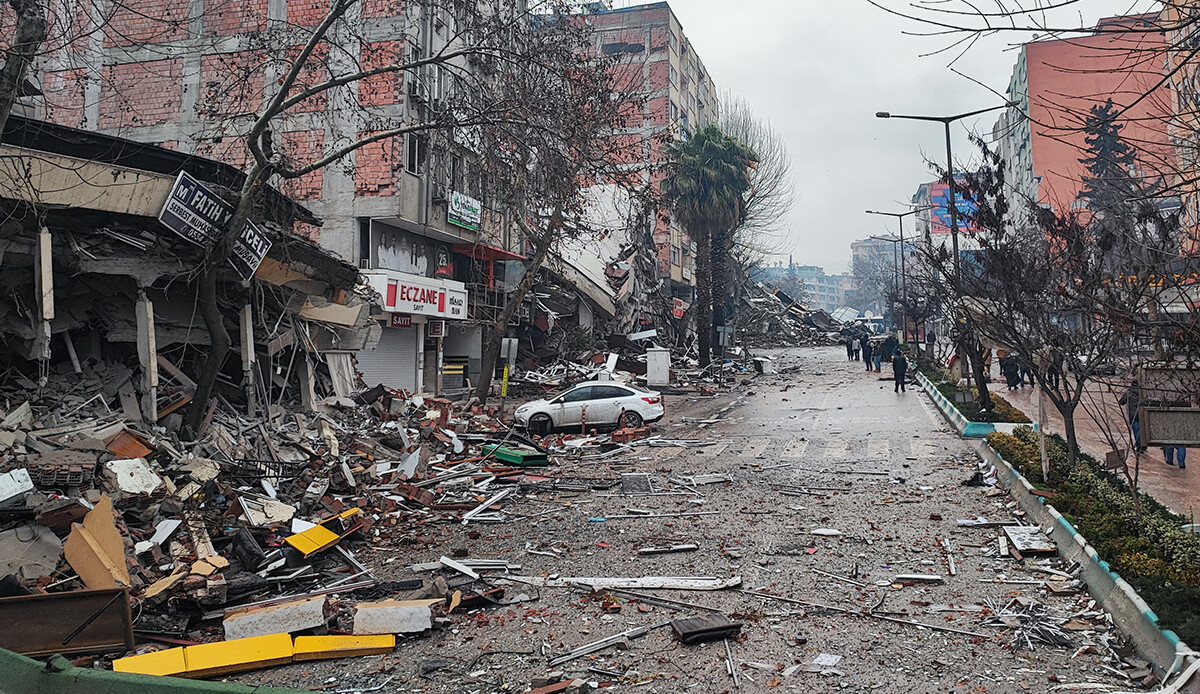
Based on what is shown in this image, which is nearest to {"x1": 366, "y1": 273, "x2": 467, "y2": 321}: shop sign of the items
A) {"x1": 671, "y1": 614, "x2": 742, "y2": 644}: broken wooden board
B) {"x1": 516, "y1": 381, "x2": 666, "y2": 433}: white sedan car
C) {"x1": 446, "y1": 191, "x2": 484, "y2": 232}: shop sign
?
{"x1": 446, "y1": 191, "x2": 484, "y2": 232}: shop sign

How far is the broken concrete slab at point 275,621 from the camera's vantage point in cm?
636

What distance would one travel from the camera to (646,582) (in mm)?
7633

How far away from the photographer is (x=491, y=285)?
3241cm

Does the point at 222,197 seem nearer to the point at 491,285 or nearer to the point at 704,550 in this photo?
the point at 704,550

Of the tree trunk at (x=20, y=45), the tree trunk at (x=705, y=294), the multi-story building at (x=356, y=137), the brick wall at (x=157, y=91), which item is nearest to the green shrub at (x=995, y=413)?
the multi-story building at (x=356, y=137)

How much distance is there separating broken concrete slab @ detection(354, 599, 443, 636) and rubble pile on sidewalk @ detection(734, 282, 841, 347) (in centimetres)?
5494

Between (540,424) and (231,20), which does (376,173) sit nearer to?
(231,20)

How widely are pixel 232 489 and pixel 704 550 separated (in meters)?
6.19

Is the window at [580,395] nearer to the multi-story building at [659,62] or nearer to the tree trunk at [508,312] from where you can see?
Answer: the tree trunk at [508,312]

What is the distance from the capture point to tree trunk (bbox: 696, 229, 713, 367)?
3897 centimetres

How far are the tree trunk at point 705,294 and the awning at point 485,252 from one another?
412 inches

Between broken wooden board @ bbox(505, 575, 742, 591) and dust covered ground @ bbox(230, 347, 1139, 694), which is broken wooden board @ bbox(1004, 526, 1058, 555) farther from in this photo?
broken wooden board @ bbox(505, 575, 742, 591)

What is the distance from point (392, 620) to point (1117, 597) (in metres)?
5.93

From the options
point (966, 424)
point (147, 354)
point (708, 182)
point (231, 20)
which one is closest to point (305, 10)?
point (231, 20)
